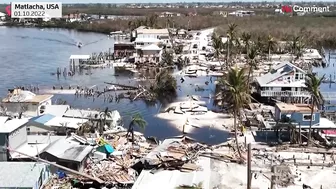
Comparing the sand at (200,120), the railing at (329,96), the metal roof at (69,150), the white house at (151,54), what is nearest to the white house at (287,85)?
the railing at (329,96)

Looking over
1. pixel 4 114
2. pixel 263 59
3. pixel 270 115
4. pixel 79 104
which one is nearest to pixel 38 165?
pixel 4 114

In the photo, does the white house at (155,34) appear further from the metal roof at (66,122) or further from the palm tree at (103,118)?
the metal roof at (66,122)

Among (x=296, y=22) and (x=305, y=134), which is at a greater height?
(x=296, y=22)

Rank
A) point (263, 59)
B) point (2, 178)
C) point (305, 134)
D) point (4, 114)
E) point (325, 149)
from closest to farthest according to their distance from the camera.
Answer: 1. point (2, 178)
2. point (325, 149)
3. point (305, 134)
4. point (4, 114)
5. point (263, 59)

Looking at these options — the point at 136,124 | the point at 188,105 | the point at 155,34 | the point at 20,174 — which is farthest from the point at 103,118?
the point at 155,34

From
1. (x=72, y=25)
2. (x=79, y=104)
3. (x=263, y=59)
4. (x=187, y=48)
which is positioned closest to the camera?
(x=79, y=104)

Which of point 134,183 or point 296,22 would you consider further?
point 296,22

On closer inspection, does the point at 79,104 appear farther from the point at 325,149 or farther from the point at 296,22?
the point at 296,22
